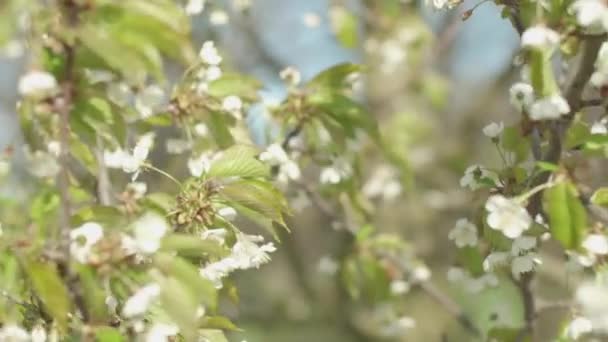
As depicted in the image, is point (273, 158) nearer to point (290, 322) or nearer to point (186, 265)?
point (186, 265)

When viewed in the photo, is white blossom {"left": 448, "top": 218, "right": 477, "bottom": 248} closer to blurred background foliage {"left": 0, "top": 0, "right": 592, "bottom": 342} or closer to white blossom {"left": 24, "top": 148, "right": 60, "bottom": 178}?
white blossom {"left": 24, "top": 148, "right": 60, "bottom": 178}

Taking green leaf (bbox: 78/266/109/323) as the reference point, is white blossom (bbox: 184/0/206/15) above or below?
above

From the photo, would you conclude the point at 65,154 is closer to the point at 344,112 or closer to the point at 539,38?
the point at 539,38

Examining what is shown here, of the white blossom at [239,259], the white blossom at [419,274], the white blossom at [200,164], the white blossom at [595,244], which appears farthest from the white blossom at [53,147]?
the white blossom at [419,274]

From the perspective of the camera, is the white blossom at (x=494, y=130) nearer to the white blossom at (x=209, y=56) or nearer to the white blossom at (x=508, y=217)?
the white blossom at (x=508, y=217)

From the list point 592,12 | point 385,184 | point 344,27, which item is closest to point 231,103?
point 592,12

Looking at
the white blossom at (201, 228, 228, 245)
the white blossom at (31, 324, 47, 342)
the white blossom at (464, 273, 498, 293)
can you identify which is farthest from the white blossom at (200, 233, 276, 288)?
the white blossom at (464, 273, 498, 293)
